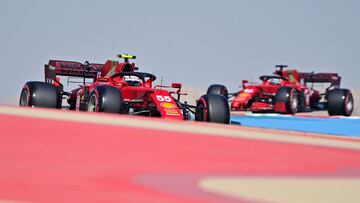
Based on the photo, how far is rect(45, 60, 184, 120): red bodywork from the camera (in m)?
12.7

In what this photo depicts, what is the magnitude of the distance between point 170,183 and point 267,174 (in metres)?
1.09

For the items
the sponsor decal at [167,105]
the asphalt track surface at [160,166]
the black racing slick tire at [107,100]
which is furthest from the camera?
the sponsor decal at [167,105]

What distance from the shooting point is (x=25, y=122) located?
26.3 ft

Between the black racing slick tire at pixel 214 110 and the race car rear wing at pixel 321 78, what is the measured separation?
1424cm

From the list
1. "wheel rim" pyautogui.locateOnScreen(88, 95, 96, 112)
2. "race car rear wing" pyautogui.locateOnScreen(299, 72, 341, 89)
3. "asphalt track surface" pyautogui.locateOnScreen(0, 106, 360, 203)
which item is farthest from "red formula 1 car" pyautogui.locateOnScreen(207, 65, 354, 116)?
"asphalt track surface" pyautogui.locateOnScreen(0, 106, 360, 203)

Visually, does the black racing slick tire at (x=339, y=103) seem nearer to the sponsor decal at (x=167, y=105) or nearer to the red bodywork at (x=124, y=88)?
the red bodywork at (x=124, y=88)

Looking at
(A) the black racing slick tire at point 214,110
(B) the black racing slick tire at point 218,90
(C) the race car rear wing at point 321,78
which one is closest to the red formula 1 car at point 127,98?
(A) the black racing slick tire at point 214,110

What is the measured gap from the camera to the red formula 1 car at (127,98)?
39.9 ft

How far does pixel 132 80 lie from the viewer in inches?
560

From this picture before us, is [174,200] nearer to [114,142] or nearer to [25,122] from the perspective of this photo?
[114,142]

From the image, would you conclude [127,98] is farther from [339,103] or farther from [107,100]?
[339,103]

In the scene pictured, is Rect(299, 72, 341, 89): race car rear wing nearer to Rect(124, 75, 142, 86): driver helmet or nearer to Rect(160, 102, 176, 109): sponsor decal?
Rect(124, 75, 142, 86): driver helmet

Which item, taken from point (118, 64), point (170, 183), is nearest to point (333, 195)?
point (170, 183)

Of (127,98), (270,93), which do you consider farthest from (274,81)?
(127,98)
